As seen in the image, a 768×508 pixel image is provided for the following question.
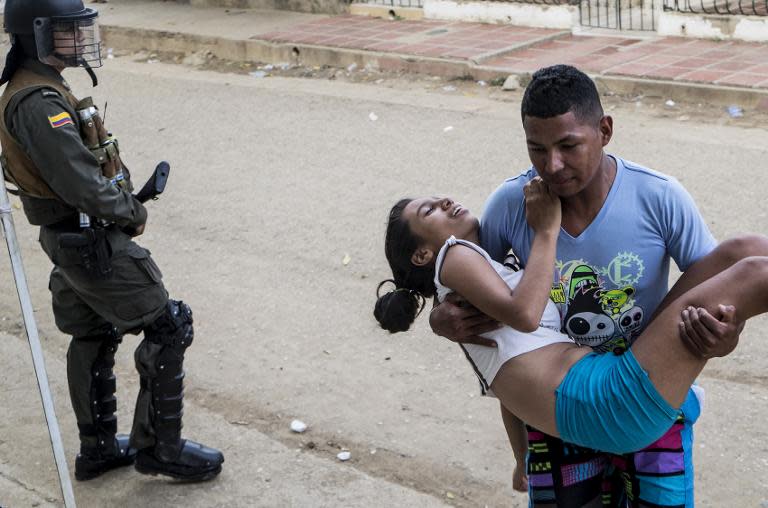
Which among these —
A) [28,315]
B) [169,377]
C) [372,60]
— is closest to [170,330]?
[169,377]

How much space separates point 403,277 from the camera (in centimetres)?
301

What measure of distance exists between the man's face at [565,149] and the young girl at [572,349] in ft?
0.22

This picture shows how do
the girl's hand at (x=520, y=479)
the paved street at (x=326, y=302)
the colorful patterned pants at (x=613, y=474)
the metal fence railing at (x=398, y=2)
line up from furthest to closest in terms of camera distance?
the metal fence railing at (x=398, y=2) < the paved street at (x=326, y=302) < the girl's hand at (x=520, y=479) < the colorful patterned pants at (x=613, y=474)

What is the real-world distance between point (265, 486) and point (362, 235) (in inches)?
104

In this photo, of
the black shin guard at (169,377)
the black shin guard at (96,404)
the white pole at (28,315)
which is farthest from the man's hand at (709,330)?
the black shin guard at (96,404)

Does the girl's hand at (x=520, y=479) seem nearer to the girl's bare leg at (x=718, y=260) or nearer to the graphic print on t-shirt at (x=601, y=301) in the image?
the graphic print on t-shirt at (x=601, y=301)

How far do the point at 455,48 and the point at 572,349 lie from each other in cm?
798

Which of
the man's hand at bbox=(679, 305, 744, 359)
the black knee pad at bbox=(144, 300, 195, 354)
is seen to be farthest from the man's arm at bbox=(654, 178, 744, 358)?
the black knee pad at bbox=(144, 300, 195, 354)

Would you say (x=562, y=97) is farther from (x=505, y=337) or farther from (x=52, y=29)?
(x=52, y=29)

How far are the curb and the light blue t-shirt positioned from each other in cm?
590

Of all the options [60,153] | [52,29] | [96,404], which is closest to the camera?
[60,153]

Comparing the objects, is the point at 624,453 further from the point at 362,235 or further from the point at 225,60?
the point at 225,60

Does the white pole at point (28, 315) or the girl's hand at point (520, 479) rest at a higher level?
the white pole at point (28, 315)

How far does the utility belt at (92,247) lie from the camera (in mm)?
A: 3672
